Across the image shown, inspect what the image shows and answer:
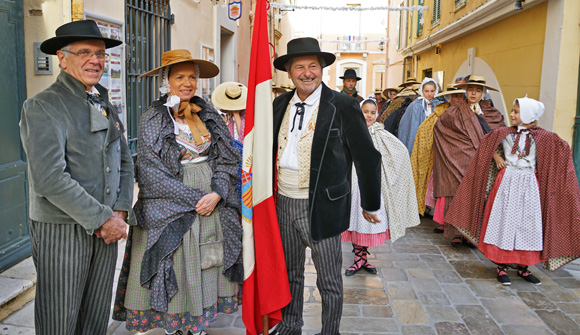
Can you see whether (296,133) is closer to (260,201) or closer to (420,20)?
(260,201)

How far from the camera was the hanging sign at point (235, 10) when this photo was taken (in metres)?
10.6

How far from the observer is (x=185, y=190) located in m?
2.99

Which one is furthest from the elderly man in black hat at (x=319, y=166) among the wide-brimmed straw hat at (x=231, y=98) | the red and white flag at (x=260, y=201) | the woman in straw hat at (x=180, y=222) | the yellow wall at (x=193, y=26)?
the yellow wall at (x=193, y=26)

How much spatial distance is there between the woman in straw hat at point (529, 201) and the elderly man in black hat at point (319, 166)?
2.23 m

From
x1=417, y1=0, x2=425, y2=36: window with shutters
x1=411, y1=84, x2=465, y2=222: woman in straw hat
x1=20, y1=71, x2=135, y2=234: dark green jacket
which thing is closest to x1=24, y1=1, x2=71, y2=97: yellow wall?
x1=20, y1=71, x2=135, y2=234: dark green jacket

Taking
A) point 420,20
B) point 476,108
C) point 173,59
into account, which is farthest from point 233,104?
point 420,20

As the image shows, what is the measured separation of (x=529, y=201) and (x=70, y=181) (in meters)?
4.14

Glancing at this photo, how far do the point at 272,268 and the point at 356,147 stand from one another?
0.95 metres

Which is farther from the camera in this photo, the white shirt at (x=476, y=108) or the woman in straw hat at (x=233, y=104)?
the white shirt at (x=476, y=108)

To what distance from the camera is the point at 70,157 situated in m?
2.52

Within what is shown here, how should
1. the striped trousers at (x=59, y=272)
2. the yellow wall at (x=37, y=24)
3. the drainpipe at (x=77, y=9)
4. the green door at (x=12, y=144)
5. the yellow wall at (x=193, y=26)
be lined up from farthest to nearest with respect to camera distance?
the yellow wall at (x=193, y=26)
the drainpipe at (x=77, y=9)
the yellow wall at (x=37, y=24)
the green door at (x=12, y=144)
the striped trousers at (x=59, y=272)

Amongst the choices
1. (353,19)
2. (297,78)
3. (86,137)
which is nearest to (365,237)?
(297,78)

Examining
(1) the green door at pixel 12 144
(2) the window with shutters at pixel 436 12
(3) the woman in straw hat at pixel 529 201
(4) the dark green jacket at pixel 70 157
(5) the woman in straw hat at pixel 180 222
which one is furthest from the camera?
(2) the window with shutters at pixel 436 12

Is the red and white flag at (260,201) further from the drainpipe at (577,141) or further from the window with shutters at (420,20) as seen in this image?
the window with shutters at (420,20)
